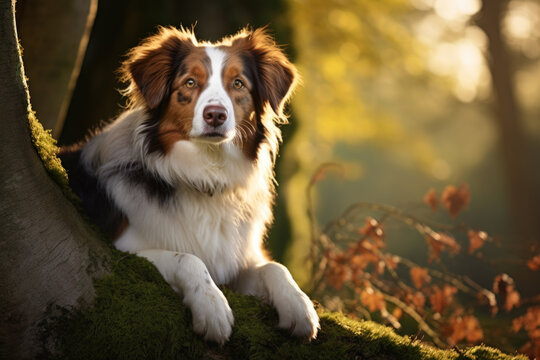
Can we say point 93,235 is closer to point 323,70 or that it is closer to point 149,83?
point 149,83

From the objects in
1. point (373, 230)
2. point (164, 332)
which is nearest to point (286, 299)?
point (164, 332)

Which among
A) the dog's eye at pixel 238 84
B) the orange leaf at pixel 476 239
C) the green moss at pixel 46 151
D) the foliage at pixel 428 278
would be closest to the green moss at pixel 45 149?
the green moss at pixel 46 151

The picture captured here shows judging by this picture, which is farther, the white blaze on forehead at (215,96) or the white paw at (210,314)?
the white blaze on forehead at (215,96)

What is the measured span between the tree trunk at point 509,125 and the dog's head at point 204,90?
930 centimetres

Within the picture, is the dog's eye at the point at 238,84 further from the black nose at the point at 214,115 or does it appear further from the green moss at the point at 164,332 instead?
the green moss at the point at 164,332

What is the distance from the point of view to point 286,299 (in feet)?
8.67

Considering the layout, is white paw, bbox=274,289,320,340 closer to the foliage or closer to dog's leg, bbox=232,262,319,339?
dog's leg, bbox=232,262,319,339

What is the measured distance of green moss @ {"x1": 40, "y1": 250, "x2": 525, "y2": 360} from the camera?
2283mm

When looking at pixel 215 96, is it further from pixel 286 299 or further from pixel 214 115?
pixel 286 299


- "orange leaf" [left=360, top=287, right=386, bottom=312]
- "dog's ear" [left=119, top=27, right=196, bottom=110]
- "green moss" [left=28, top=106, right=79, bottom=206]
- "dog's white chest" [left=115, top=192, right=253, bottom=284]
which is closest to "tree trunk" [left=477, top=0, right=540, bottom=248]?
"orange leaf" [left=360, top=287, right=386, bottom=312]

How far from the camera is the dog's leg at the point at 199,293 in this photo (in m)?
2.39

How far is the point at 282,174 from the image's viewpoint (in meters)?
6.19

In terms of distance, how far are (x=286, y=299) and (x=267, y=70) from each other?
1594 millimetres

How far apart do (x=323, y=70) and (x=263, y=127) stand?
6.25 meters
